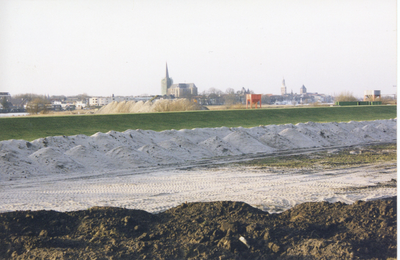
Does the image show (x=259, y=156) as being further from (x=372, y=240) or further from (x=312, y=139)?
(x=372, y=240)

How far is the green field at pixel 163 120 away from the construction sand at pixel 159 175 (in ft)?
13.0

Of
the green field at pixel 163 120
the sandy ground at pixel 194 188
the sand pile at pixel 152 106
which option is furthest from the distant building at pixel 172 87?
the sandy ground at pixel 194 188

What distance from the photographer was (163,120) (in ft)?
62.6

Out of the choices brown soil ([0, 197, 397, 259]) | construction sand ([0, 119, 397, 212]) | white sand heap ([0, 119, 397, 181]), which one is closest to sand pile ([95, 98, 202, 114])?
white sand heap ([0, 119, 397, 181])

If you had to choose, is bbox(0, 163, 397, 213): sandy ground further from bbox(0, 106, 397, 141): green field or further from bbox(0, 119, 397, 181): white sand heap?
bbox(0, 106, 397, 141): green field

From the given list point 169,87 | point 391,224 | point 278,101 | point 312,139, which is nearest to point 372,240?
point 391,224

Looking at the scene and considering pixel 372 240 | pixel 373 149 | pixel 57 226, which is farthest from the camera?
pixel 373 149

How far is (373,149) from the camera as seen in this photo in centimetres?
1333

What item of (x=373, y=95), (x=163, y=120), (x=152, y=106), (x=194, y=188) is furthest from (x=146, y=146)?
(x=373, y=95)

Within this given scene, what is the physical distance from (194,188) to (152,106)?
29.0 m

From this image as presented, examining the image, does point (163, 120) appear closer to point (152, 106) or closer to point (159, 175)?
point (159, 175)

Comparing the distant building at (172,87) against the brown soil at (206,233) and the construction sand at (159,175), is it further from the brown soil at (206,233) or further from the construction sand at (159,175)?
the brown soil at (206,233)

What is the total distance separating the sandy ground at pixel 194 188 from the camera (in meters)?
6.19

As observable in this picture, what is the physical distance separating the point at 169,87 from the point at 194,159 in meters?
51.3
